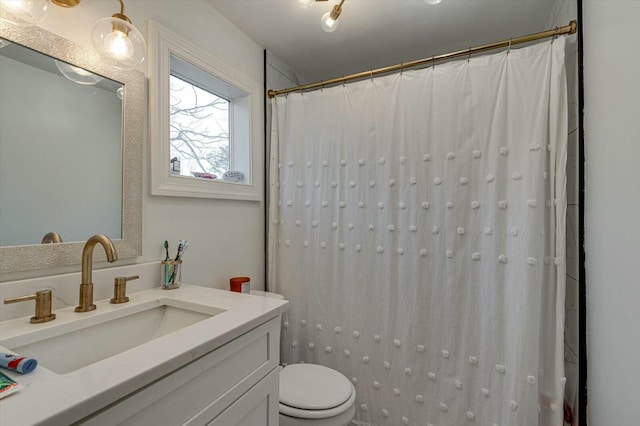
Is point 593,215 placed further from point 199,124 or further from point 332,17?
point 199,124

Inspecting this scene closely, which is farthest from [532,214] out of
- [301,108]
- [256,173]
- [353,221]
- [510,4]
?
[256,173]

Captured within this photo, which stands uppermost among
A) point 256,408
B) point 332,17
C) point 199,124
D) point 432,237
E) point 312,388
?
point 332,17

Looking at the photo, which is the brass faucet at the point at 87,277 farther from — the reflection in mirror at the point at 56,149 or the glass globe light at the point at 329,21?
the glass globe light at the point at 329,21

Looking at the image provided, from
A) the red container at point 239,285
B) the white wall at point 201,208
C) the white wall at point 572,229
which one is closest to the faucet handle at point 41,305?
the white wall at point 201,208

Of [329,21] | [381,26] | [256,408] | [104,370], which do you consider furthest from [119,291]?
[381,26]

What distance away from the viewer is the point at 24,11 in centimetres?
83

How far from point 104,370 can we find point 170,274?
674 mm

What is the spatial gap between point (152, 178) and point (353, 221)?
3.35 ft

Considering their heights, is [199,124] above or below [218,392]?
above

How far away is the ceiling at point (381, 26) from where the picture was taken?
5.01ft

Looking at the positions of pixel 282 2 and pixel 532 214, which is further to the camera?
pixel 282 2

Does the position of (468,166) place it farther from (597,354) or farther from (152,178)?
(152,178)

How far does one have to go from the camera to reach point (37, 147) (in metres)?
0.93

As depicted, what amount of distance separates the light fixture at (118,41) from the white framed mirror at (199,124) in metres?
0.21
